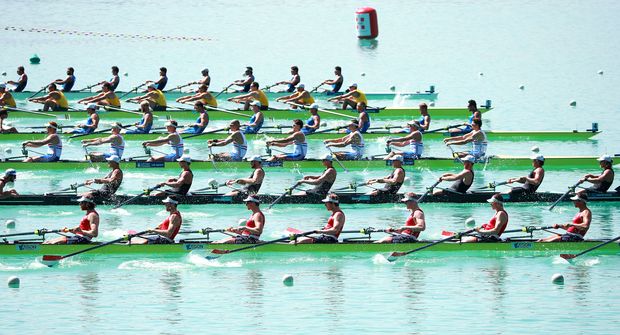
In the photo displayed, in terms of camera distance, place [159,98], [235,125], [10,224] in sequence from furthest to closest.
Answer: [159,98] < [235,125] < [10,224]

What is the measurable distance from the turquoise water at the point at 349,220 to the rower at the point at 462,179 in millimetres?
414

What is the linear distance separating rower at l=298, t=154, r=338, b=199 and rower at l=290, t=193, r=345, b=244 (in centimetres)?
425

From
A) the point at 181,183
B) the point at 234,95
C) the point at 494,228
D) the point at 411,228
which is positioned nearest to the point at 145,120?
the point at 234,95

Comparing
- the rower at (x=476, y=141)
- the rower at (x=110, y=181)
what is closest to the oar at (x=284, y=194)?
the rower at (x=110, y=181)

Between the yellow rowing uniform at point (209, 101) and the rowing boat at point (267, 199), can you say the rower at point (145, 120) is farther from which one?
A: the rowing boat at point (267, 199)

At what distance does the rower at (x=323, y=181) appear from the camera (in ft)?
90.6

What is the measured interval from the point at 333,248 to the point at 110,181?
6465 millimetres

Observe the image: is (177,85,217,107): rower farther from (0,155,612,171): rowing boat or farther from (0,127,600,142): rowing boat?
(0,155,612,171): rowing boat

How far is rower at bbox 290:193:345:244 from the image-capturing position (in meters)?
23.1

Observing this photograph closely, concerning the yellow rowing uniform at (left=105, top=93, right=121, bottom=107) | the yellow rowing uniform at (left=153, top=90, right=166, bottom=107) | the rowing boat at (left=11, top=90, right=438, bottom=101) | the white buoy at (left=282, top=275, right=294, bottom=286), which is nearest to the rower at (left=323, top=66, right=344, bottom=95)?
the rowing boat at (left=11, top=90, right=438, bottom=101)

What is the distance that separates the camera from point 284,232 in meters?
25.6

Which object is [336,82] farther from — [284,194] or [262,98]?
[284,194]

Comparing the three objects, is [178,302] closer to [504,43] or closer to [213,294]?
[213,294]

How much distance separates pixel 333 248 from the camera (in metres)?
23.3
